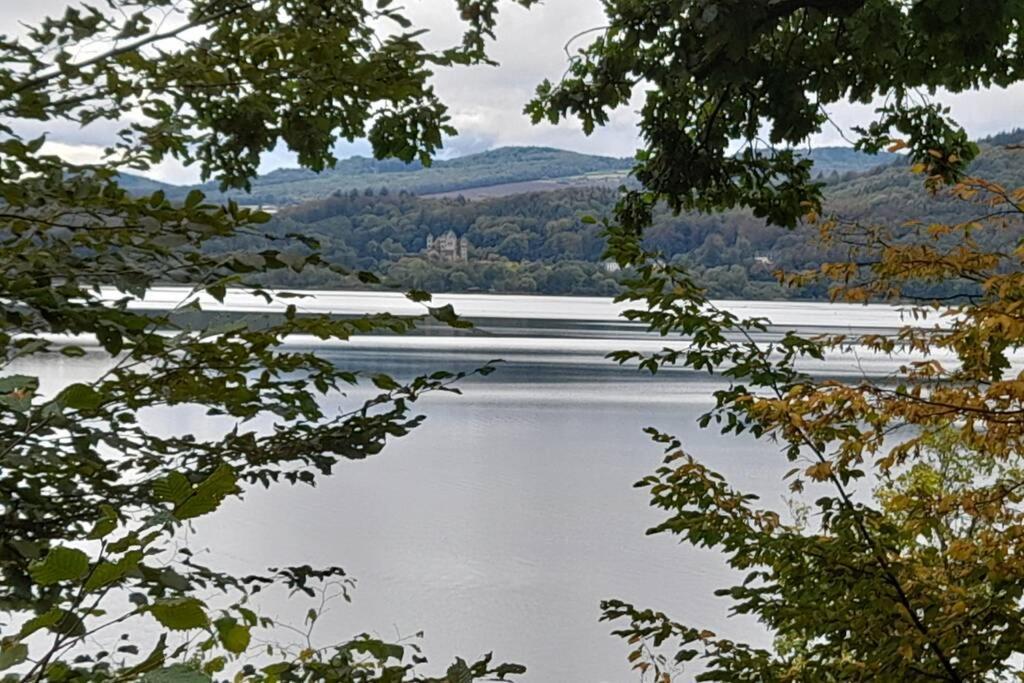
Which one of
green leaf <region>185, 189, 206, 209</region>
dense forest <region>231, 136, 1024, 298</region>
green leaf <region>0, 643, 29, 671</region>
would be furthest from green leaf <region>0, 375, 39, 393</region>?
dense forest <region>231, 136, 1024, 298</region>

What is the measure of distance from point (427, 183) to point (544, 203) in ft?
104

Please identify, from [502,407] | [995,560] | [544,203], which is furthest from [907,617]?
[544,203]

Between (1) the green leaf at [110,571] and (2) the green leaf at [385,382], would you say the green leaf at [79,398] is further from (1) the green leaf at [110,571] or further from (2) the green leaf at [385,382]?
(2) the green leaf at [385,382]

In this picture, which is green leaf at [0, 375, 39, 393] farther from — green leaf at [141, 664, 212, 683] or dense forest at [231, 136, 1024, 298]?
dense forest at [231, 136, 1024, 298]

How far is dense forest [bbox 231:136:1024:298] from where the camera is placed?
10523mm

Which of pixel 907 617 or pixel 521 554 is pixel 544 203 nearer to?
pixel 521 554

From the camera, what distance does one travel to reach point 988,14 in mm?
2723

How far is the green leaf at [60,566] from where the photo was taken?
1.82 feet

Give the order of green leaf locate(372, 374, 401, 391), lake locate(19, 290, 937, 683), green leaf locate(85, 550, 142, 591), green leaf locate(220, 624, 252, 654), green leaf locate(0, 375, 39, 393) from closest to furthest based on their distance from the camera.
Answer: green leaf locate(85, 550, 142, 591) < green leaf locate(220, 624, 252, 654) < green leaf locate(0, 375, 39, 393) < green leaf locate(372, 374, 401, 391) < lake locate(19, 290, 937, 683)

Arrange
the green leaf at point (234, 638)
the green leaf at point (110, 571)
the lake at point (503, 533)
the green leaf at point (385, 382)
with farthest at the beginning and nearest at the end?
the lake at point (503, 533) < the green leaf at point (385, 382) < the green leaf at point (234, 638) < the green leaf at point (110, 571)

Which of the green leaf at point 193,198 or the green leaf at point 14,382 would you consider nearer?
the green leaf at point 14,382

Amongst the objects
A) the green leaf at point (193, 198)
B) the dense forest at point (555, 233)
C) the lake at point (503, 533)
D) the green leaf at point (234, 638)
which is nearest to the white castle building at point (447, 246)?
the dense forest at point (555, 233)

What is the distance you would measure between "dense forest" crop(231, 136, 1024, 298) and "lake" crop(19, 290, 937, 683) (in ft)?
11.1

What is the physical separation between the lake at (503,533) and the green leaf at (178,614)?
7.77 meters
